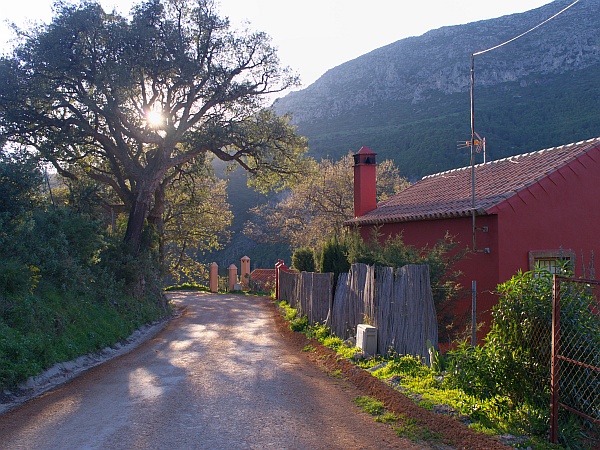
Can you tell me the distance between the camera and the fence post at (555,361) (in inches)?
225

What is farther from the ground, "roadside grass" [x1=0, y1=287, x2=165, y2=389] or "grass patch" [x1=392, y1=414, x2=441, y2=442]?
"roadside grass" [x1=0, y1=287, x2=165, y2=389]

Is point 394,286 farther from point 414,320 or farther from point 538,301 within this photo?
point 538,301

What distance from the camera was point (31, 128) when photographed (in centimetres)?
2019

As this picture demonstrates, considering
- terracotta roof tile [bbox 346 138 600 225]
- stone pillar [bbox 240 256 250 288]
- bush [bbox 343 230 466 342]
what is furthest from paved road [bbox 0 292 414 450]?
stone pillar [bbox 240 256 250 288]

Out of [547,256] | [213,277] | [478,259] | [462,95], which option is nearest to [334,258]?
[478,259]

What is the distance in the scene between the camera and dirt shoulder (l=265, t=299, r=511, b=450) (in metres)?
5.90

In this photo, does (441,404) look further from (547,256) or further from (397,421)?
(547,256)

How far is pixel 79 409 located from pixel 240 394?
2.20 metres

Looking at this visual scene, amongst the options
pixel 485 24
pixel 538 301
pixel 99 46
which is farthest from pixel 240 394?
pixel 485 24

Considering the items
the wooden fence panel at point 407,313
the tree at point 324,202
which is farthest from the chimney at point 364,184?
the tree at point 324,202

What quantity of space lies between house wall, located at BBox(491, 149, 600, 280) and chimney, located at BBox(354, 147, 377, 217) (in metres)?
8.70

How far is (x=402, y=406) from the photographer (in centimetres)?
736

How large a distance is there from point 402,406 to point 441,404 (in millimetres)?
505

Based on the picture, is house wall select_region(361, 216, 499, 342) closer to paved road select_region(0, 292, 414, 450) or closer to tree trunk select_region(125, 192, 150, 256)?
paved road select_region(0, 292, 414, 450)
